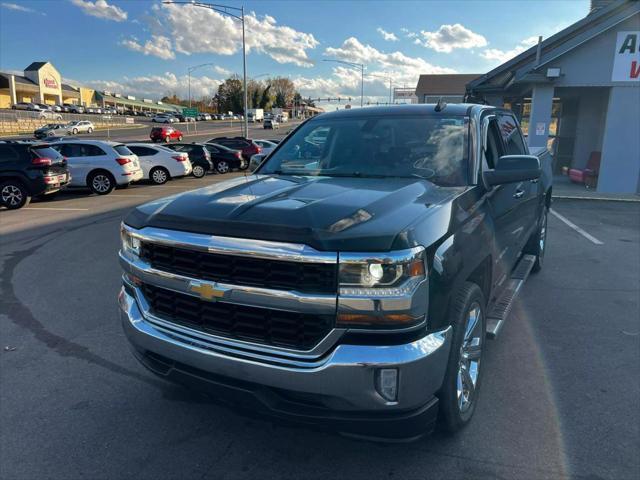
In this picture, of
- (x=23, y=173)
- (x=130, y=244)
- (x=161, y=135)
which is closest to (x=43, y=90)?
(x=161, y=135)

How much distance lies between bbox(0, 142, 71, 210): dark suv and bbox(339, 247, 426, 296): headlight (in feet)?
43.1

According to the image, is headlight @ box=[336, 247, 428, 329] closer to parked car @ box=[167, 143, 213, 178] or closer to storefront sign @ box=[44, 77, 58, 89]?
parked car @ box=[167, 143, 213, 178]

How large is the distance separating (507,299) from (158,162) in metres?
16.7

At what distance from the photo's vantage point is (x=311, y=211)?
8.32 feet

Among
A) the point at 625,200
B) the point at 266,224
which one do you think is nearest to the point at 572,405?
the point at 266,224

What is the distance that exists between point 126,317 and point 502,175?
262 centimetres

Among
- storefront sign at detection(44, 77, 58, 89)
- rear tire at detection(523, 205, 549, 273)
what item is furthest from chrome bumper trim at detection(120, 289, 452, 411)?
storefront sign at detection(44, 77, 58, 89)

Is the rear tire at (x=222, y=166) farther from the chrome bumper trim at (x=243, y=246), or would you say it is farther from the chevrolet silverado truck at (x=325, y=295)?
the chrome bumper trim at (x=243, y=246)

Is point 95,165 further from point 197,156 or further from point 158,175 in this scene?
point 197,156

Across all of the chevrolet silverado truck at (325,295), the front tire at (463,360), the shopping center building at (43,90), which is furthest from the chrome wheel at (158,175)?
the shopping center building at (43,90)

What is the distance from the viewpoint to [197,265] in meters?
2.59

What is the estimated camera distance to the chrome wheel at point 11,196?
12.7 m

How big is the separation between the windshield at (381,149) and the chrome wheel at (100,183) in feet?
43.1

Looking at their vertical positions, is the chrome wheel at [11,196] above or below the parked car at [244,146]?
below
